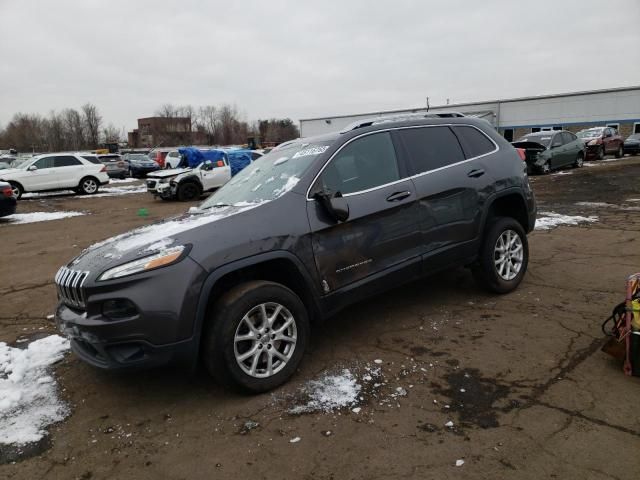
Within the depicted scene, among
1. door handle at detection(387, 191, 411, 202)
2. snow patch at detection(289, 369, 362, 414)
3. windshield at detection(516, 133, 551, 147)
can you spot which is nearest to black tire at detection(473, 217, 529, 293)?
door handle at detection(387, 191, 411, 202)

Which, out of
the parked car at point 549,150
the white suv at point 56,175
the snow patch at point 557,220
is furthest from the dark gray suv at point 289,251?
the white suv at point 56,175

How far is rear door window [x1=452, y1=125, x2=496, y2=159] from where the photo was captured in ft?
15.5

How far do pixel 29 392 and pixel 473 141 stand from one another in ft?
14.8

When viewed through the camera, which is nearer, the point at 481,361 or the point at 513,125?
the point at 481,361

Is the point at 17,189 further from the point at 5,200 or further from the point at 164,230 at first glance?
the point at 164,230

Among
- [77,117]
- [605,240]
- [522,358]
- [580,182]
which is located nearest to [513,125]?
[580,182]

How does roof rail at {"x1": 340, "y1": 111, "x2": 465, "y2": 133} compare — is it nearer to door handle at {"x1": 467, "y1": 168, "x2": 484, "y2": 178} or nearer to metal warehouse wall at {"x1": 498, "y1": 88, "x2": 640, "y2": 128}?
door handle at {"x1": 467, "y1": 168, "x2": 484, "y2": 178}

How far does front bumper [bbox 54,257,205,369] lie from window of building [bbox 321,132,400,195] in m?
1.36

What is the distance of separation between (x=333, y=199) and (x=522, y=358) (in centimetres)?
189

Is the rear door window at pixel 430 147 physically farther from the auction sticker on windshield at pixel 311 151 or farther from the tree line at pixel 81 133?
the tree line at pixel 81 133

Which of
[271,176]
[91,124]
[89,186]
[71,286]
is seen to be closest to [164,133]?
[91,124]

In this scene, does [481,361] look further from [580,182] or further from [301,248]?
[580,182]

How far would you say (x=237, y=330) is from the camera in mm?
3107

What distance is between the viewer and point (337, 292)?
11.8 feet
